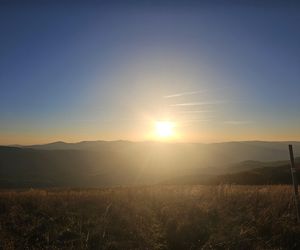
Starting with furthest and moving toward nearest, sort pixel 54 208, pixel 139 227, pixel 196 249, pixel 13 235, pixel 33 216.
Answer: pixel 54 208 → pixel 33 216 → pixel 139 227 → pixel 13 235 → pixel 196 249

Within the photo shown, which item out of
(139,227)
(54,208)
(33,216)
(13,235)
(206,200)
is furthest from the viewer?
(206,200)

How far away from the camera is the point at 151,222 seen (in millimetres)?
10219

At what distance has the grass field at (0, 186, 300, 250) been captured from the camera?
26.7ft

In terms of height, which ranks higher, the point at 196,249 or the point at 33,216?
the point at 33,216

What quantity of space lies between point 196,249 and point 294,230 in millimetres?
2662

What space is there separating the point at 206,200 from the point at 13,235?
22.6 ft

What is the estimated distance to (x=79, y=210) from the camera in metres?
11.1

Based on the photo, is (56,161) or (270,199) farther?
(56,161)

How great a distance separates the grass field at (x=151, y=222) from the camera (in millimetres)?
8141

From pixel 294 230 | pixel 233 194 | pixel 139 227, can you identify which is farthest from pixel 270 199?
pixel 139 227

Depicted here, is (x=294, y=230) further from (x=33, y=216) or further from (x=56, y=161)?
(x=56, y=161)

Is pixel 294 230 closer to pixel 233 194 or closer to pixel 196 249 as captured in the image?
→ pixel 196 249

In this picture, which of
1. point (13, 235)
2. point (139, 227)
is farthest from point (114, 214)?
point (13, 235)

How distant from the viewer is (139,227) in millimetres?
9508
